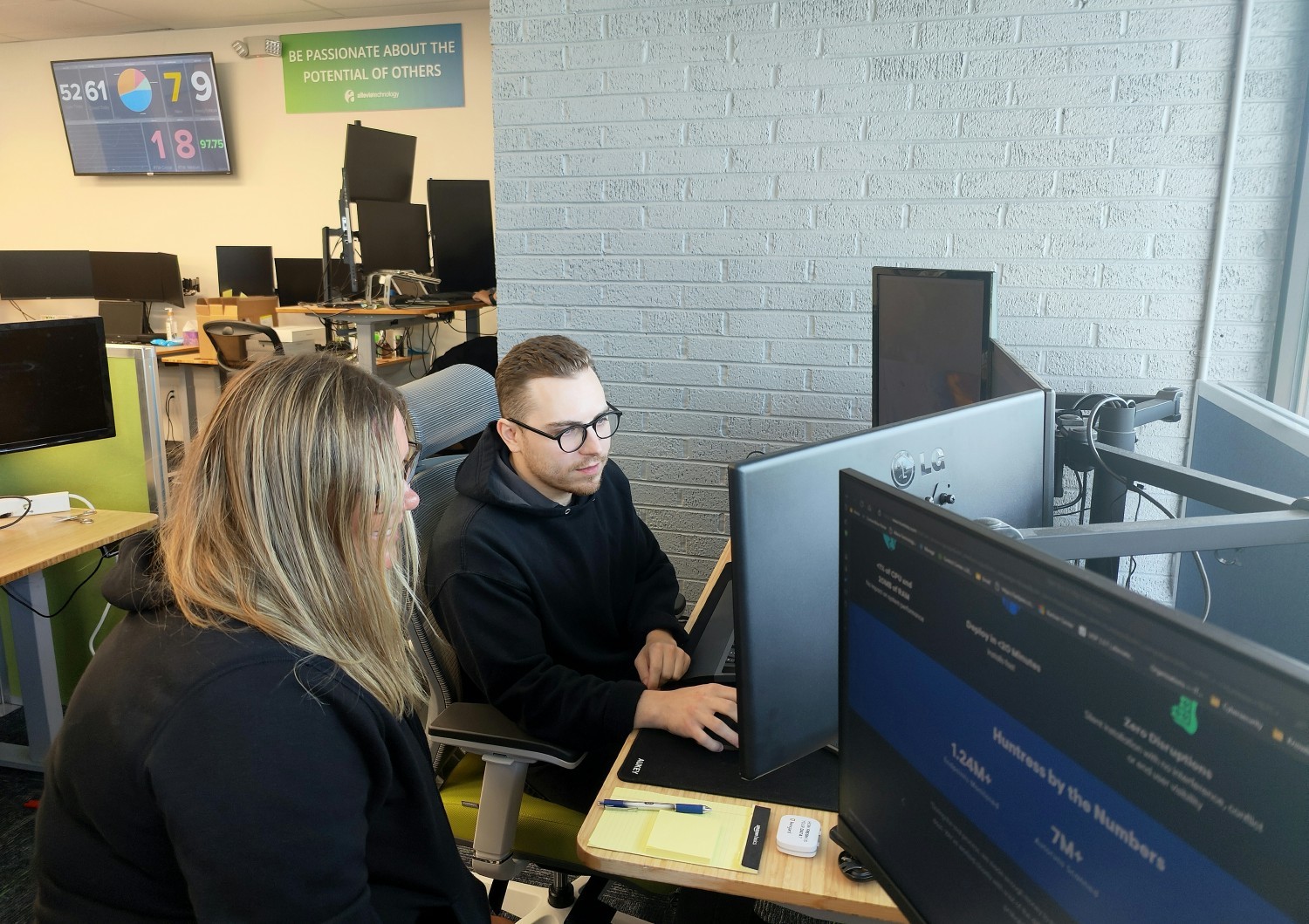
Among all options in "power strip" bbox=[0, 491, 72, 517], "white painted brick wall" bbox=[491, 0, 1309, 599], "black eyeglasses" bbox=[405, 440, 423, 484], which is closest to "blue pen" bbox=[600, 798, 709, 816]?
"black eyeglasses" bbox=[405, 440, 423, 484]

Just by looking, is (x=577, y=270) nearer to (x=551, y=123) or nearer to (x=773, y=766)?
(x=551, y=123)

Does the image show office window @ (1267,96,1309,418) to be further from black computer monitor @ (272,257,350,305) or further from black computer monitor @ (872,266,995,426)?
black computer monitor @ (272,257,350,305)

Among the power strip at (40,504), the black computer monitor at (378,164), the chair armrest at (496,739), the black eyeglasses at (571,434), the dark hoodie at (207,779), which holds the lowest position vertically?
the chair armrest at (496,739)

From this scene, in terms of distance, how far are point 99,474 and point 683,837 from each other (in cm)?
224

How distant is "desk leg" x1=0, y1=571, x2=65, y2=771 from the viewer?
209 centimetres

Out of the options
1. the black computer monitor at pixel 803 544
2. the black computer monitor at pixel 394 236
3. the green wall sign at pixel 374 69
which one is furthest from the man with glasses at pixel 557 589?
the green wall sign at pixel 374 69

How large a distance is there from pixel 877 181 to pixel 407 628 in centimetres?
173

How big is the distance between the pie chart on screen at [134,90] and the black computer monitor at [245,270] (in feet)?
3.87

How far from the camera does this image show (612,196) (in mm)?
2525

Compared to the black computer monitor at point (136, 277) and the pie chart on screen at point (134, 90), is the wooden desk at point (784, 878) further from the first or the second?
the pie chart on screen at point (134, 90)

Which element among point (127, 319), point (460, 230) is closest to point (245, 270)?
point (127, 319)

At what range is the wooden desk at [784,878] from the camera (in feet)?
2.69

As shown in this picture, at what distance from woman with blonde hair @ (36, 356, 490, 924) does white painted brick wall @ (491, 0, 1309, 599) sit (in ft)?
5.47

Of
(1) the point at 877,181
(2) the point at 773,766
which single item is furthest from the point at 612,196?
(2) the point at 773,766
